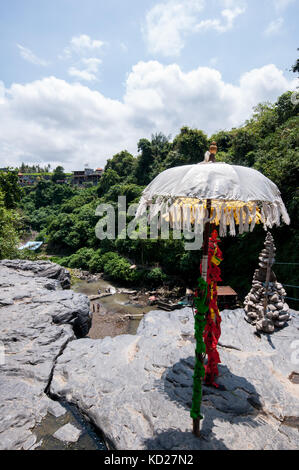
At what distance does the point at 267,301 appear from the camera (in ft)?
18.1

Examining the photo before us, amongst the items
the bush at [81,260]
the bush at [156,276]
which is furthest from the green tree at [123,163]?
the bush at [156,276]

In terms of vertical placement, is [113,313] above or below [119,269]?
below

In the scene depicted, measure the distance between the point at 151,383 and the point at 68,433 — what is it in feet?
4.46

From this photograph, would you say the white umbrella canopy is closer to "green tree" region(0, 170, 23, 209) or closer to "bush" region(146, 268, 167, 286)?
"bush" region(146, 268, 167, 286)

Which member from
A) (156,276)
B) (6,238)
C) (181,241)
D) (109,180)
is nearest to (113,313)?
(156,276)

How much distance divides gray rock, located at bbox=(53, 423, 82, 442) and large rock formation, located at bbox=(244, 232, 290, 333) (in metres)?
4.12

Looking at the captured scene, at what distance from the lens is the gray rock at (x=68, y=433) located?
126 inches

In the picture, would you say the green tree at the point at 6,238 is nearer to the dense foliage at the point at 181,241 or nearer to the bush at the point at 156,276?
the dense foliage at the point at 181,241

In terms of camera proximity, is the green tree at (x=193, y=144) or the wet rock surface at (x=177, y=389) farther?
the green tree at (x=193, y=144)

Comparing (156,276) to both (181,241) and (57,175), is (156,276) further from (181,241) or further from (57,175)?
(57,175)

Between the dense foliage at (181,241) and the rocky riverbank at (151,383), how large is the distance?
26.7 ft

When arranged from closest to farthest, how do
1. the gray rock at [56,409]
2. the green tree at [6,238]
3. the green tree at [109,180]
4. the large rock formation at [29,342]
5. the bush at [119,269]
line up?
the large rock formation at [29,342] → the gray rock at [56,409] → the green tree at [6,238] → the bush at [119,269] → the green tree at [109,180]

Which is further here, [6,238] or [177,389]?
[6,238]
